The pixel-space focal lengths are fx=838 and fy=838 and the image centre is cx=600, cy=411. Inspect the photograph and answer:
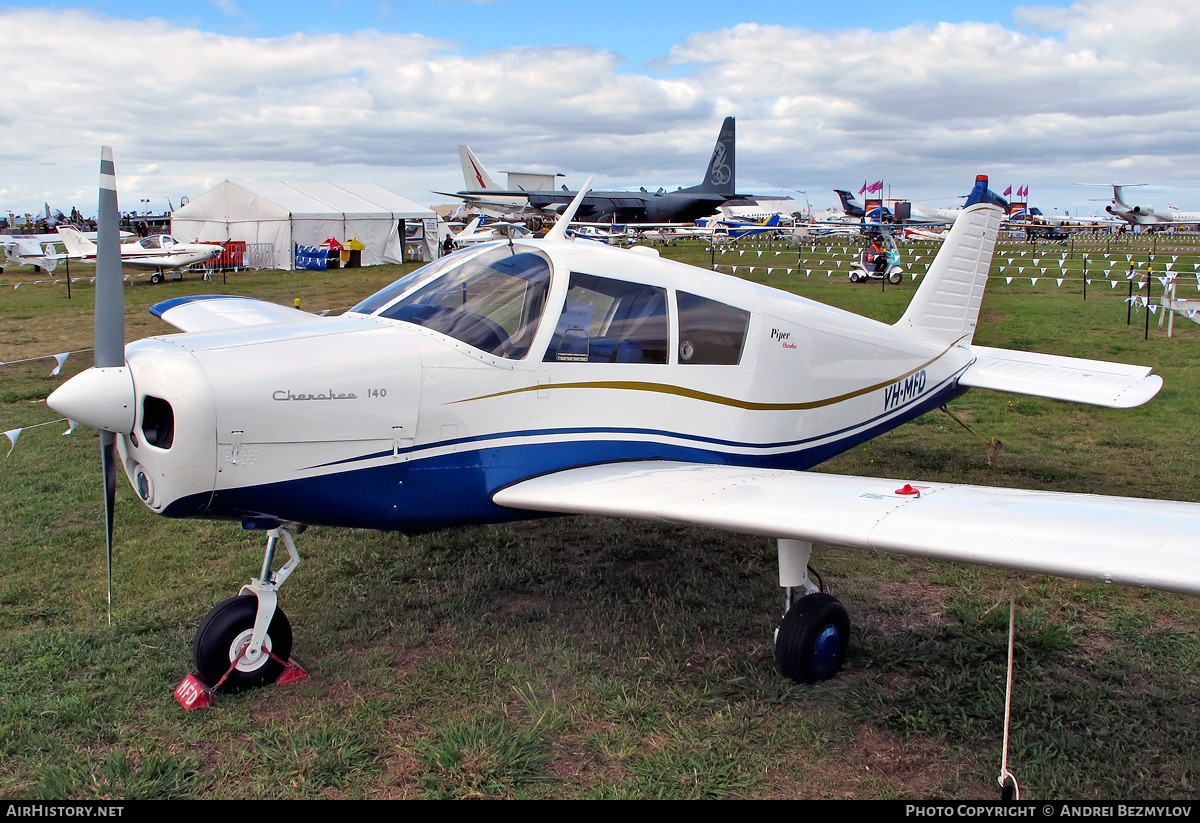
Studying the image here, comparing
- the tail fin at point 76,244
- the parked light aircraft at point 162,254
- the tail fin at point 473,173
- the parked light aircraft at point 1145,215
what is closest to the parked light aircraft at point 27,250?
the tail fin at point 76,244

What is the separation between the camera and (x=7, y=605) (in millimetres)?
4965

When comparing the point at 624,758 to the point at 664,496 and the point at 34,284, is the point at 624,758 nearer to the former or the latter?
the point at 664,496

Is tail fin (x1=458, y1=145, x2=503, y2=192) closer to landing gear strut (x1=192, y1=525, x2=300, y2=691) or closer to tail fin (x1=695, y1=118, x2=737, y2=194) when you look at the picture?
tail fin (x1=695, y1=118, x2=737, y2=194)

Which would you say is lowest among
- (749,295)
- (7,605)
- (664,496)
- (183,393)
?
(7,605)

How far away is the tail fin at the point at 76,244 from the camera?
1233 inches

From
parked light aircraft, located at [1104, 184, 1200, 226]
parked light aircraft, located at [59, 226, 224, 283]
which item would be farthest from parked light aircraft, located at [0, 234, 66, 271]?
parked light aircraft, located at [1104, 184, 1200, 226]

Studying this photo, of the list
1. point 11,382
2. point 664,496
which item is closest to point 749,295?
point 664,496

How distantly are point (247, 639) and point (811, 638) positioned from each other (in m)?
2.77

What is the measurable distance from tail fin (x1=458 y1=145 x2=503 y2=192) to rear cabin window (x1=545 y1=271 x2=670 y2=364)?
48592 millimetres

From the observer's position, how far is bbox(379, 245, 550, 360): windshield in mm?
4359

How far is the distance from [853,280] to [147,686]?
88.1 ft

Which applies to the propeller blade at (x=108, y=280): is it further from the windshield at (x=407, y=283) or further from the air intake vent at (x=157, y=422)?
the windshield at (x=407, y=283)

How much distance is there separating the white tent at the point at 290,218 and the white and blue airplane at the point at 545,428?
1206 inches

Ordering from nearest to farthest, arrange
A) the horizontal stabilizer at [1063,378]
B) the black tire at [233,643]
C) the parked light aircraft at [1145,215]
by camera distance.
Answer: the black tire at [233,643] → the horizontal stabilizer at [1063,378] → the parked light aircraft at [1145,215]
